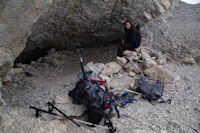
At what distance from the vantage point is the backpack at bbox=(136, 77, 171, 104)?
389 cm

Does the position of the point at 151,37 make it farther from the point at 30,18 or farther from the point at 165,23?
the point at 30,18

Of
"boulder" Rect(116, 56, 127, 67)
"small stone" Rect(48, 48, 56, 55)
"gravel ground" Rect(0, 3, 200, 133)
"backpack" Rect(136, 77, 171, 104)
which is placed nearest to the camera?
"gravel ground" Rect(0, 3, 200, 133)

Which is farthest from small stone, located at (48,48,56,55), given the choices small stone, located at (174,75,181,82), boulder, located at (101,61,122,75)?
small stone, located at (174,75,181,82)

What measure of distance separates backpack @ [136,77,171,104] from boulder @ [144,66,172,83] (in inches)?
13.9

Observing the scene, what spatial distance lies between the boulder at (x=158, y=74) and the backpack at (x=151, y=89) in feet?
1.16

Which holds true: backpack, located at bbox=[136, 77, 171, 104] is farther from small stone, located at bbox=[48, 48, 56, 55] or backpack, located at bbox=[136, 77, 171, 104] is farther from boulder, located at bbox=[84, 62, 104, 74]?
small stone, located at bbox=[48, 48, 56, 55]

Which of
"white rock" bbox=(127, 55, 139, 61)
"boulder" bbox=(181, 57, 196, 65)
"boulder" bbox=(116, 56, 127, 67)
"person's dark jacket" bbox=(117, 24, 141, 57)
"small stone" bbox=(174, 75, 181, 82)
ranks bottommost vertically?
"small stone" bbox=(174, 75, 181, 82)

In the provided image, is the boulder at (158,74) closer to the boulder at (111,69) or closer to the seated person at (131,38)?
the boulder at (111,69)

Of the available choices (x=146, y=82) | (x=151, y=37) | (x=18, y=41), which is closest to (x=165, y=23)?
(x=151, y=37)

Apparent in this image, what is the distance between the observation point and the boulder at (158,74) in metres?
4.51

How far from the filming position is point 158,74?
15.1 ft

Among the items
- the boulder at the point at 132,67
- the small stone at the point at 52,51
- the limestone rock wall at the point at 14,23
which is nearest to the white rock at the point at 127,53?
the boulder at the point at 132,67

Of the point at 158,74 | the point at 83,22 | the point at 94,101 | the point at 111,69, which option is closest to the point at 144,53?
the point at 158,74

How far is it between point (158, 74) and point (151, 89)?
80 centimetres
